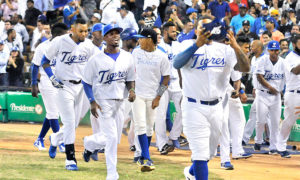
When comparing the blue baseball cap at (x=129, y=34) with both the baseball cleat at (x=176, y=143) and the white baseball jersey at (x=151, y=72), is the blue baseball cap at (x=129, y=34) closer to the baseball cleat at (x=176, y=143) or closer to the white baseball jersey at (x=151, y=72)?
the white baseball jersey at (x=151, y=72)

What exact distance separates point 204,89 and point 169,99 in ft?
17.8

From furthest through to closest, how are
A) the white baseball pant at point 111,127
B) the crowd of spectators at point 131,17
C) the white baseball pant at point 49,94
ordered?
the crowd of spectators at point 131,17 < the white baseball pant at point 49,94 < the white baseball pant at point 111,127

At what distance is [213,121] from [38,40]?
1377cm

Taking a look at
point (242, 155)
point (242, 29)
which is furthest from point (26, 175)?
point (242, 29)

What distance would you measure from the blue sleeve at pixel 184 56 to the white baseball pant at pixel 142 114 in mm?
3104

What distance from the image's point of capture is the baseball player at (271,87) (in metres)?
12.5

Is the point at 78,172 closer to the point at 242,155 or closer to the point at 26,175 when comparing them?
the point at 26,175

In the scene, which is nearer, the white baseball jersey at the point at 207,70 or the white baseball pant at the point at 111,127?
the white baseball jersey at the point at 207,70

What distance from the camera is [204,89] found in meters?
7.11

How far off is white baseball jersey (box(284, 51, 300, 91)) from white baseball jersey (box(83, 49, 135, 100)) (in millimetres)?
4442

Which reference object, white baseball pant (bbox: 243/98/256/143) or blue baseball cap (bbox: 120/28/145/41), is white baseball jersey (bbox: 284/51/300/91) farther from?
blue baseball cap (bbox: 120/28/145/41)

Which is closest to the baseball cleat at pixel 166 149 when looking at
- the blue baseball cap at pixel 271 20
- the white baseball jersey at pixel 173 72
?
the white baseball jersey at pixel 173 72

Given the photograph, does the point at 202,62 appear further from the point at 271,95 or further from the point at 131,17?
the point at 131,17

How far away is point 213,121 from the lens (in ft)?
23.5
